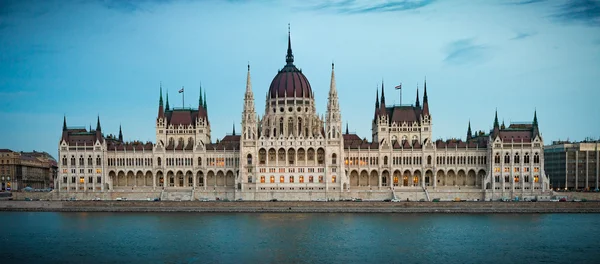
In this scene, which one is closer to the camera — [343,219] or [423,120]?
[343,219]

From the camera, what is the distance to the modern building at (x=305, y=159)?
4963 inches

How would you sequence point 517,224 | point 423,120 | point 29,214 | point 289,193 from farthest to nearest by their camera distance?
point 423,120
point 289,193
point 29,214
point 517,224

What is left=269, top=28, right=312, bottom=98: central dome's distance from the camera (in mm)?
136500

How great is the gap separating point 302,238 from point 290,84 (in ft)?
198

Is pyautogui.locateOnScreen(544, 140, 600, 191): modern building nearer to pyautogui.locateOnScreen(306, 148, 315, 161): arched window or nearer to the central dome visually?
pyautogui.locateOnScreen(306, 148, 315, 161): arched window

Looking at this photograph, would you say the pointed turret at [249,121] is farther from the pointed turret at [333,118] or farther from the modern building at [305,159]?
the pointed turret at [333,118]

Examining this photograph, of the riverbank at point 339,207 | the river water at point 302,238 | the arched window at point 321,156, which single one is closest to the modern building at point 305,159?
the arched window at point 321,156

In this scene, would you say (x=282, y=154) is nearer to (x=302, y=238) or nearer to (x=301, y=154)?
(x=301, y=154)

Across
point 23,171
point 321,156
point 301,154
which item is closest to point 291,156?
point 301,154

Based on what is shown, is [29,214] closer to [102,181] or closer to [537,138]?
[102,181]

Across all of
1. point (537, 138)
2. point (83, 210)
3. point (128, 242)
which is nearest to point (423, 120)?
point (537, 138)

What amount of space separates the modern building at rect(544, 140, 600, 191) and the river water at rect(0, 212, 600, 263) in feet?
132

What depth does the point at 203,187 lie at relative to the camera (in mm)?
130500

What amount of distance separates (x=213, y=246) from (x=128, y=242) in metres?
10.2
